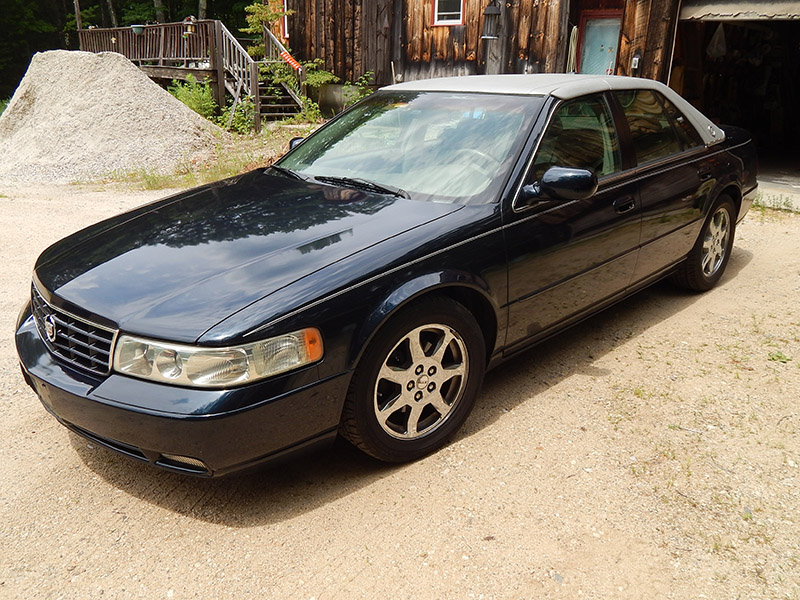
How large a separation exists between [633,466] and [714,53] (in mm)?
11059

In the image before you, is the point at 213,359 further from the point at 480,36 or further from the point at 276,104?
the point at 276,104

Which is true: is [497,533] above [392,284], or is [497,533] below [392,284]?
below

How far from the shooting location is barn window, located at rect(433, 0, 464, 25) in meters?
13.5

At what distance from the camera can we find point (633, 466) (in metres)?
3.16

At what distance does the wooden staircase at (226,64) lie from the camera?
15.8 metres

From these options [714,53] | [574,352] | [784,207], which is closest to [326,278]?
[574,352]

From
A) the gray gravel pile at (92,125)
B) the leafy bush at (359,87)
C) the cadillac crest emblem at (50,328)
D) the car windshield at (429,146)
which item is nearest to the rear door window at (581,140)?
the car windshield at (429,146)

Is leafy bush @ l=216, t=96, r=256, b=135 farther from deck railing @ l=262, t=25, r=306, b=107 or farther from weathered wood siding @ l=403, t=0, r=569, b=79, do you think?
weathered wood siding @ l=403, t=0, r=569, b=79

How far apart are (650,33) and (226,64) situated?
10132 millimetres

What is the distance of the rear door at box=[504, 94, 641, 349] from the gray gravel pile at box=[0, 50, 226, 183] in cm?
873

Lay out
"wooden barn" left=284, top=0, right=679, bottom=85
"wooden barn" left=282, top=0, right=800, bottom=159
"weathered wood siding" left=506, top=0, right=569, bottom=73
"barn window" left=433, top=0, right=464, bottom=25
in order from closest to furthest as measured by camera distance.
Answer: "wooden barn" left=282, top=0, right=800, bottom=159 < "wooden barn" left=284, top=0, right=679, bottom=85 < "weathered wood siding" left=506, top=0, right=569, bottom=73 < "barn window" left=433, top=0, right=464, bottom=25

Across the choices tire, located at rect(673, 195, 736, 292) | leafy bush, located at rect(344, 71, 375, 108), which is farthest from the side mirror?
leafy bush, located at rect(344, 71, 375, 108)

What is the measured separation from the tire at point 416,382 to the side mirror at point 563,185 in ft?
2.38

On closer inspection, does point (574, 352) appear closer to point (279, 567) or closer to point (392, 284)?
point (392, 284)
